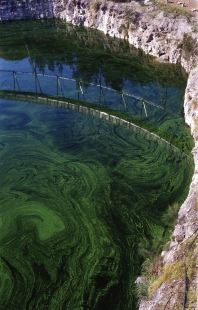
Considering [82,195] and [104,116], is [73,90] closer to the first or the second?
[104,116]

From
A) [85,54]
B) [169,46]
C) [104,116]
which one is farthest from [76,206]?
[85,54]

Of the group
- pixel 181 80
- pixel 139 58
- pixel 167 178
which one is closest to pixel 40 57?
pixel 139 58

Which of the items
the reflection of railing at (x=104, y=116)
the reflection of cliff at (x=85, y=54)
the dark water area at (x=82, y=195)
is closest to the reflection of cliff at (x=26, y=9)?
the reflection of cliff at (x=85, y=54)

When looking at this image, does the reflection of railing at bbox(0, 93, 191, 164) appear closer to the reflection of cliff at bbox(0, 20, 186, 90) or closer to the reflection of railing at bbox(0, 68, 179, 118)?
the reflection of railing at bbox(0, 68, 179, 118)

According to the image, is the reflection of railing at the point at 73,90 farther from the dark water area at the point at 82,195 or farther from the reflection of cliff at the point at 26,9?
the reflection of cliff at the point at 26,9

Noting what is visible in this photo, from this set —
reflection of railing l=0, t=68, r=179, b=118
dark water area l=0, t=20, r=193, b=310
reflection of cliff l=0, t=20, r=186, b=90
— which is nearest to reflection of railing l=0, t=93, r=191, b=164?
dark water area l=0, t=20, r=193, b=310
